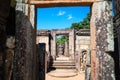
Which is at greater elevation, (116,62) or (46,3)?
(46,3)

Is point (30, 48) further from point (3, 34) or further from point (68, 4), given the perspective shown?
point (68, 4)

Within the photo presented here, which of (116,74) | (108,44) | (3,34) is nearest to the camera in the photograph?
(3,34)

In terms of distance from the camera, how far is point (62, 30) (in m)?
23.0

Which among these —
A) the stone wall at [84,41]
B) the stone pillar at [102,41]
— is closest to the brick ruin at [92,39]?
the stone pillar at [102,41]

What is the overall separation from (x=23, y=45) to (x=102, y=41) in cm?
204

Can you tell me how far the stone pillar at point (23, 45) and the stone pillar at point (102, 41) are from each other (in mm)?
1658

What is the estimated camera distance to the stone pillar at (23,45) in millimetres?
5742

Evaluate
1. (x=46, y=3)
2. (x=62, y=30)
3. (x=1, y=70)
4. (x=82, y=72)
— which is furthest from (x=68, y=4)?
(x=62, y=30)

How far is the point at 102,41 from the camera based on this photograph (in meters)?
5.76

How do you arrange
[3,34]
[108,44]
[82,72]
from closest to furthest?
[3,34] → [108,44] → [82,72]

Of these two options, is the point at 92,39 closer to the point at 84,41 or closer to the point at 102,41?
the point at 102,41

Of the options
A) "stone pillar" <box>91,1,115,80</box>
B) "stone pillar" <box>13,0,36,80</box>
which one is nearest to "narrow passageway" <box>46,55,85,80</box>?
"stone pillar" <box>13,0,36,80</box>

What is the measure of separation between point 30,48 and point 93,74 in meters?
1.79

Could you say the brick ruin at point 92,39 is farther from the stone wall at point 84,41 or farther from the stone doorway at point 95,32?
the stone wall at point 84,41
